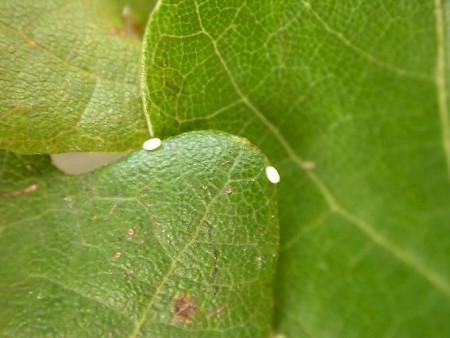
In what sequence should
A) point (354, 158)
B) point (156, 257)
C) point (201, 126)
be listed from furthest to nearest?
1. point (354, 158)
2. point (201, 126)
3. point (156, 257)

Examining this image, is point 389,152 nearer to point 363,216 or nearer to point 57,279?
point 363,216

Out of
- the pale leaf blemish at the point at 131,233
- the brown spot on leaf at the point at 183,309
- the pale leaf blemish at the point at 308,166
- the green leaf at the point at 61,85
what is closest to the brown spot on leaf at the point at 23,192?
the green leaf at the point at 61,85

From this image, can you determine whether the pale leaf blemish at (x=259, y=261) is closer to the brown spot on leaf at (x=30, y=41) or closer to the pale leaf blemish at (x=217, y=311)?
the pale leaf blemish at (x=217, y=311)

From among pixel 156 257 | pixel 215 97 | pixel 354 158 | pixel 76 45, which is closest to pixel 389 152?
pixel 354 158

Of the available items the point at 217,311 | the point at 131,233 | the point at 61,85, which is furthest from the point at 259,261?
the point at 61,85

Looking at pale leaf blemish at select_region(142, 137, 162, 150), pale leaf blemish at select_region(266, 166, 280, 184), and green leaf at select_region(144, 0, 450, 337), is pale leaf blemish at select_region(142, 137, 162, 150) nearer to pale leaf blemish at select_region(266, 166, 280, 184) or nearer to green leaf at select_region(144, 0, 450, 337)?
green leaf at select_region(144, 0, 450, 337)

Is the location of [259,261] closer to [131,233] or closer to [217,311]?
[217,311]
